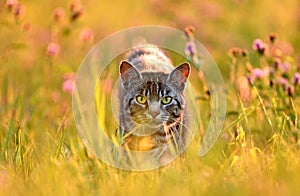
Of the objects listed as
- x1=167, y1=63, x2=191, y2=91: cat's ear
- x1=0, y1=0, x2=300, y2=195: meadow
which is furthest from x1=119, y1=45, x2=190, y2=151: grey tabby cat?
x1=0, y1=0, x2=300, y2=195: meadow

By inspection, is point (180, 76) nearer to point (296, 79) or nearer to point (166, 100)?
point (166, 100)

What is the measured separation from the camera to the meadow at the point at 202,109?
4230 millimetres

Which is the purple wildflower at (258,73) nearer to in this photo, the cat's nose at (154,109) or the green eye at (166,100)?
the green eye at (166,100)

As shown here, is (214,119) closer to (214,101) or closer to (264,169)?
(214,101)

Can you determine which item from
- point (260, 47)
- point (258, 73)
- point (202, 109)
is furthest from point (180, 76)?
point (202, 109)

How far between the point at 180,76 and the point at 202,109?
1118 mm

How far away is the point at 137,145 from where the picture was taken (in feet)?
16.8

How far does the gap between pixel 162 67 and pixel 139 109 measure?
908mm

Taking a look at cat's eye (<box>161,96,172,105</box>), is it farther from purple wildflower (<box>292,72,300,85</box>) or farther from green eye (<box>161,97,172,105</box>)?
purple wildflower (<box>292,72,300,85</box>)

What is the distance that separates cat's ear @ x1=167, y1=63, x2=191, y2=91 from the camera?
5312mm

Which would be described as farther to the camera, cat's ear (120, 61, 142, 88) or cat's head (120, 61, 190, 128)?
cat's ear (120, 61, 142, 88)

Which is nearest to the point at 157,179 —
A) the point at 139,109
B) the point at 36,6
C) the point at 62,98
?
the point at 139,109

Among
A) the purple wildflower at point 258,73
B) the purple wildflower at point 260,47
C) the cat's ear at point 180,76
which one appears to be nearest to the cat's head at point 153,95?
the cat's ear at point 180,76

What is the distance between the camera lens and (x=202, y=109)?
642 cm
